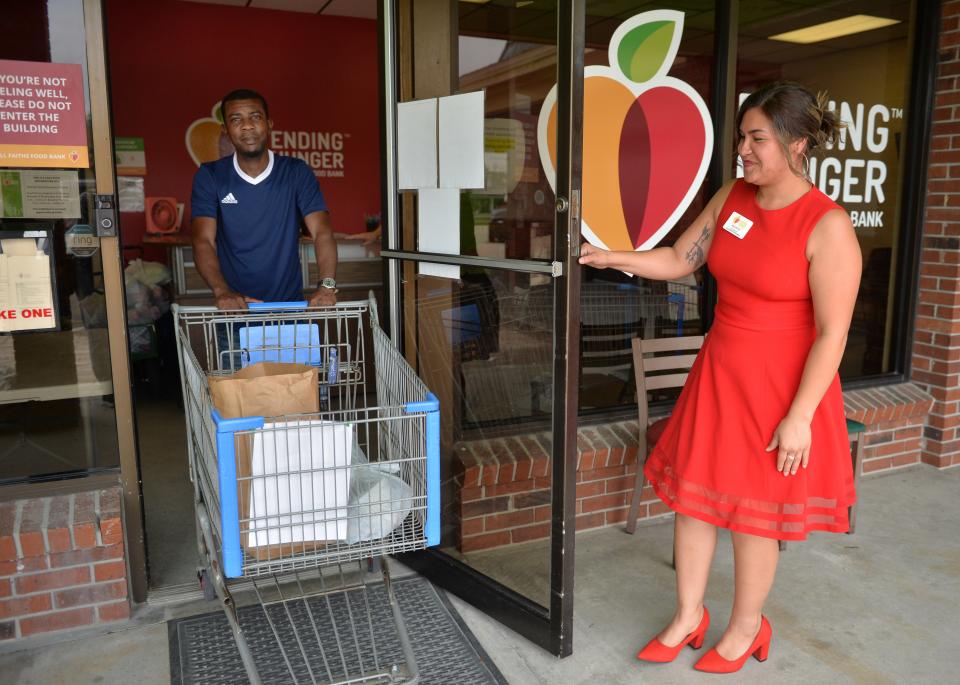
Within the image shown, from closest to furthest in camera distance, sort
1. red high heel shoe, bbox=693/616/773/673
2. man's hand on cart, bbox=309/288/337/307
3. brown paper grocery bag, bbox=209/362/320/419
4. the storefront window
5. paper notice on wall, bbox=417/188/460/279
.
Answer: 1. brown paper grocery bag, bbox=209/362/320/419
2. red high heel shoe, bbox=693/616/773/673
3. man's hand on cart, bbox=309/288/337/307
4. paper notice on wall, bbox=417/188/460/279
5. the storefront window

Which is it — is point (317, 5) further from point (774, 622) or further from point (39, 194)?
point (774, 622)

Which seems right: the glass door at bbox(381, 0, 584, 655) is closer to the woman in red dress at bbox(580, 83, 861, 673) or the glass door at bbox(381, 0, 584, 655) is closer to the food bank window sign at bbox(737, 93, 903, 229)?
the woman in red dress at bbox(580, 83, 861, 673)

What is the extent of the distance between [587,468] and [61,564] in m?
2.05

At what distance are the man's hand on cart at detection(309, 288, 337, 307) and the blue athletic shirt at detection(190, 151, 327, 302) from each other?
644 mm

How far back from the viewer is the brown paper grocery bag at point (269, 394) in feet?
6.70

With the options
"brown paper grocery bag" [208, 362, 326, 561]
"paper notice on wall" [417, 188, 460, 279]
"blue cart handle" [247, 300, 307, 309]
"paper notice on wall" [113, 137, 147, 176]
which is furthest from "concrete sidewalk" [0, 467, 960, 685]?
"paper notice on wall" [113, 137, 147, 176]

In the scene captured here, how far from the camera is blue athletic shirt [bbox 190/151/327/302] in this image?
10.6ft

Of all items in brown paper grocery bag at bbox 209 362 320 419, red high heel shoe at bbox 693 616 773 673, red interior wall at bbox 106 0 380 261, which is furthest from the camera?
red interior wall at bbox 106 0 380 261

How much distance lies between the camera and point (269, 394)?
2201 mm

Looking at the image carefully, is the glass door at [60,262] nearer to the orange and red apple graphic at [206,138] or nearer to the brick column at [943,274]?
the brick column at [943,274]

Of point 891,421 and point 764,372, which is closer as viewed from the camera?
point 764,372

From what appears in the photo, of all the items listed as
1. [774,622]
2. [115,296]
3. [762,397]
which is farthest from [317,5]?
[774,622]

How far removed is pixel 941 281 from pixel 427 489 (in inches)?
140

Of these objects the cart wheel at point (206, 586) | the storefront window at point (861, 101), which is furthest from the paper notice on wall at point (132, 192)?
the storefront window at point (861, 101)
